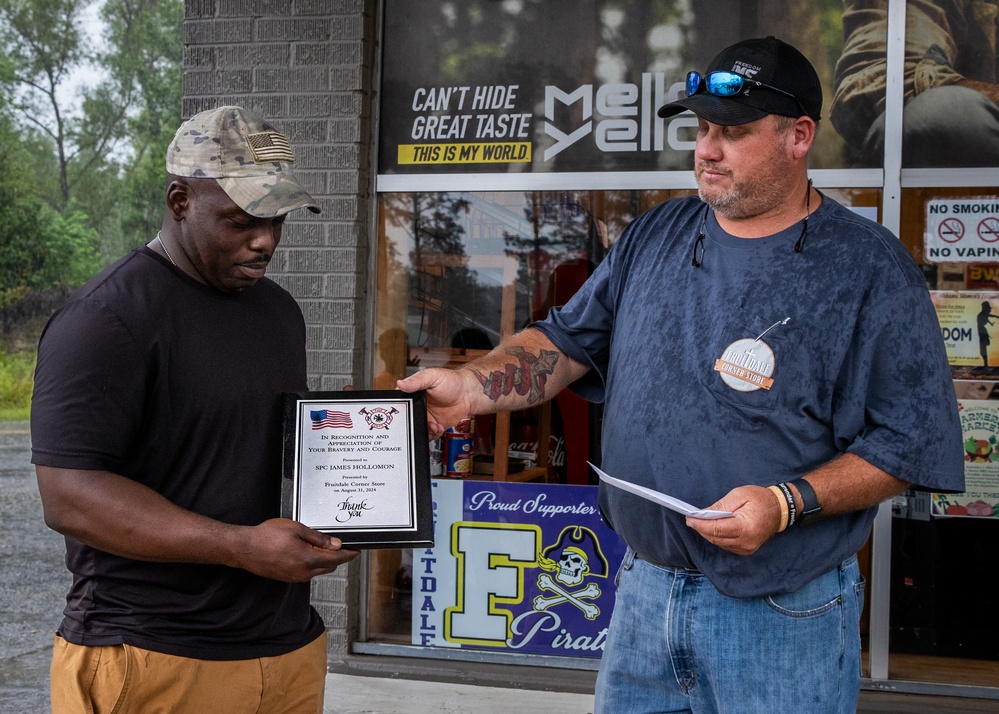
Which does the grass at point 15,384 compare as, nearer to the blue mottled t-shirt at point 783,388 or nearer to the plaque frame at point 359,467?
the plaque frame at point 359,467

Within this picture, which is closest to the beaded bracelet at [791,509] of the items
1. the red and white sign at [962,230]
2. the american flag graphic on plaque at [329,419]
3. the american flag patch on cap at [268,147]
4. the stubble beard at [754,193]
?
the stubble beard at [754,193]

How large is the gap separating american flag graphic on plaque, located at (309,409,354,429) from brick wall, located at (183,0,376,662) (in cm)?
228

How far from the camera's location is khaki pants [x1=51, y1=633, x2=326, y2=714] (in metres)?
2.20

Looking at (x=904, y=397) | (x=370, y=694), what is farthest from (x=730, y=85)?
(x=370, y=694)

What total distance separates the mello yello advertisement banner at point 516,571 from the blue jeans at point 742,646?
229 centimetres

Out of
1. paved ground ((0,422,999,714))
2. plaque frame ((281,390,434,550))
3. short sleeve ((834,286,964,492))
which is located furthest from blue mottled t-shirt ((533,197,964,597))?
paved ground ((0,422,999,714))

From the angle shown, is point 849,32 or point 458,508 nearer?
point 849,32

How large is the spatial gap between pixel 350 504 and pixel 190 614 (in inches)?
17.3

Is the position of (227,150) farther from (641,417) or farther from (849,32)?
(849,32)

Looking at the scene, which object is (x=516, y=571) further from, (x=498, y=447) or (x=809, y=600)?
(x=809, y=600)

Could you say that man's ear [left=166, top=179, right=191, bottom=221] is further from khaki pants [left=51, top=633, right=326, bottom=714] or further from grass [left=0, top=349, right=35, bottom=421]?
grass [left=0, top=349, right=35, bottom=421]

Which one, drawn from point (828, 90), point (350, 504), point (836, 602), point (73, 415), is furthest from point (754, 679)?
point (828, 90)

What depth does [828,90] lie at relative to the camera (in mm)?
4605

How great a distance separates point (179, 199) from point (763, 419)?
4.77 feet
